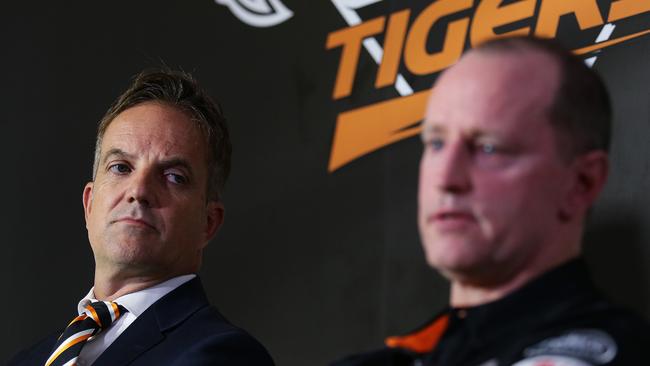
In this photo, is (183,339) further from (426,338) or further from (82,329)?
(426,338)

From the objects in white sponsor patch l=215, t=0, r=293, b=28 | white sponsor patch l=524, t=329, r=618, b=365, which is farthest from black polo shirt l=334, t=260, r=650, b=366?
white sponsor patch l=215, t=0, r=293, b=28

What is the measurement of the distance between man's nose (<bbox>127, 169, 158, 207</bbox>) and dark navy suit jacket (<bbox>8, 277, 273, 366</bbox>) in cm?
19

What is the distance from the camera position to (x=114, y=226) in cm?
195

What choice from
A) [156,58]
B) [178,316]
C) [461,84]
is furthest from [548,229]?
[156,58]

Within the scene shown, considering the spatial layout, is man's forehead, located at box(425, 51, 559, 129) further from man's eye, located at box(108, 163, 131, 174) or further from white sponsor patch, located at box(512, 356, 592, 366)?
man's eye, located at box(108, 163, 131, 174)

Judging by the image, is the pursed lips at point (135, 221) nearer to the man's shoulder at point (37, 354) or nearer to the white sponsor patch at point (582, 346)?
the man's shoulder at point (37, 354)

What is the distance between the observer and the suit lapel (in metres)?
1.84

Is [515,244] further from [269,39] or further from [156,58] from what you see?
[156,58]

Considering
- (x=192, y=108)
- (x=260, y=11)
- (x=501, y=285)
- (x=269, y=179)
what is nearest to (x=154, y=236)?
(x=192, y=108)

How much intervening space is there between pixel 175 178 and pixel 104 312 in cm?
31

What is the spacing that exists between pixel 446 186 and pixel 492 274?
107 mm

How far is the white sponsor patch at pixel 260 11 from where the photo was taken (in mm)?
2611

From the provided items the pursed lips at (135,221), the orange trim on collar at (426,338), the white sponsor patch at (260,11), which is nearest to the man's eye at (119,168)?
the pursed lips at (135,221)

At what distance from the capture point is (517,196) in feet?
3.30
